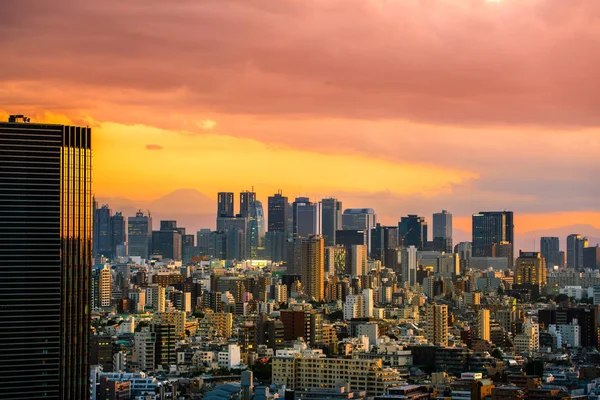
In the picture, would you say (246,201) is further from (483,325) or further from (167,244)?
(483,325)

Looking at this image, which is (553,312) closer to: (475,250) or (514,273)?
(514,273)

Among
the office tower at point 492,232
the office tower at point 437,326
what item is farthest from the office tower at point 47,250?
the office tower at point 492,232

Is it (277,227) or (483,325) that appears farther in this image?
(277,227)

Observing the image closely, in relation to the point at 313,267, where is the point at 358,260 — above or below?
above

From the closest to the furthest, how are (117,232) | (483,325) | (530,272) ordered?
1. (483,325)
2. (530,272)
3. (117,232)

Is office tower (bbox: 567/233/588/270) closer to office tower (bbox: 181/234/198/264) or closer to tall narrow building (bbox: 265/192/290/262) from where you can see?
tall narrow building (bbox: 265/192/290/262)

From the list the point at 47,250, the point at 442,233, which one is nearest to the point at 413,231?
the point at 442,233

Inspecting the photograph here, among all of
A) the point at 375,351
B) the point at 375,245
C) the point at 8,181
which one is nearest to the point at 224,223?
the point at 375,245

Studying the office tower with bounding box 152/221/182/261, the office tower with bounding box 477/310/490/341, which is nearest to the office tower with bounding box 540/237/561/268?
the office tower with bounding box 152/221/182/261

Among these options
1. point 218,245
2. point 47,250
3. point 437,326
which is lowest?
point 437,326
